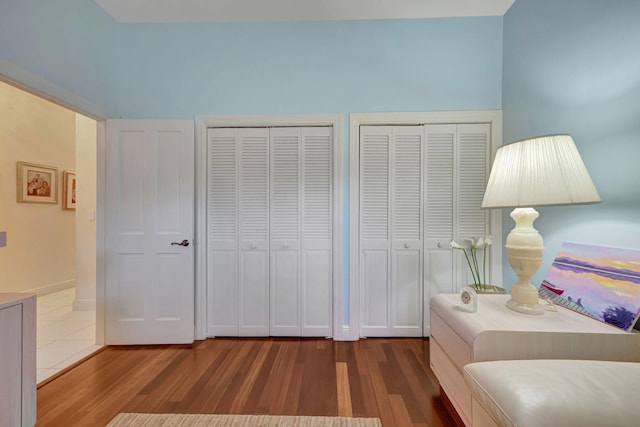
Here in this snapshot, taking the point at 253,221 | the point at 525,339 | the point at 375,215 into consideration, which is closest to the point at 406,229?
the point at 375,215

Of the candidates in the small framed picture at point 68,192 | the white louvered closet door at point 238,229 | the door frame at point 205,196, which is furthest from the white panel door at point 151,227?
the small framed picture at point 68,192

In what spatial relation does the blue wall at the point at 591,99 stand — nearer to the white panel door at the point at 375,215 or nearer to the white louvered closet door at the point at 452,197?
the white louvered closet door at the point at 452,197

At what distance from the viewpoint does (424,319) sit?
232cm

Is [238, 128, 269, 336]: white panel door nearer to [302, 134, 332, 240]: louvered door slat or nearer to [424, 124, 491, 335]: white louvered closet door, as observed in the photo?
[302, 134, 332, 240]: louvered door slat

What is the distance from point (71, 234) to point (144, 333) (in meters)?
2.96

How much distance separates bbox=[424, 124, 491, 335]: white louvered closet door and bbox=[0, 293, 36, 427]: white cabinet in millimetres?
2670

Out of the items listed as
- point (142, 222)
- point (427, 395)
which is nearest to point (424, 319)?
point (427, 395)

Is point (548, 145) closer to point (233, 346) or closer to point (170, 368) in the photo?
point (233, 346)

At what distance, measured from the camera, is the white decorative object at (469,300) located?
133cm

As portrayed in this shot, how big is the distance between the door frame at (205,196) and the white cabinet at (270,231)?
0.05 meters

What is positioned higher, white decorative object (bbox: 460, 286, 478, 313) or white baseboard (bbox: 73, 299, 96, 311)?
white decorative object (bbox: 460, 286, 478, 313)

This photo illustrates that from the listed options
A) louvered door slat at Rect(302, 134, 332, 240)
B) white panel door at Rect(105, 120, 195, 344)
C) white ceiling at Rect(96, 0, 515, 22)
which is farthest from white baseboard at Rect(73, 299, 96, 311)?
white ceiling at Rect(96, 0, 515, 22)

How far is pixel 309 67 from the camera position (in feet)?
7.61

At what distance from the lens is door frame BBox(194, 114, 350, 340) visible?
2303 millimetres
